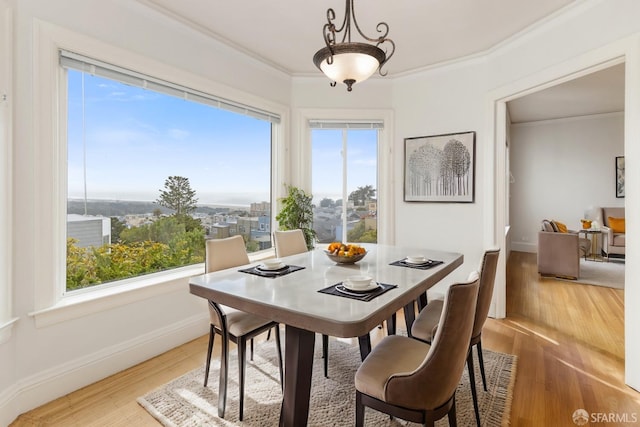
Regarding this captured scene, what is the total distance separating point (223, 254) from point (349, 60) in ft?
4.91

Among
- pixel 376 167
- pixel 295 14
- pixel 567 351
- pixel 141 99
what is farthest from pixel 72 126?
pixel 567 351

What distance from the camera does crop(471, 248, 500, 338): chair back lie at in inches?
72.4

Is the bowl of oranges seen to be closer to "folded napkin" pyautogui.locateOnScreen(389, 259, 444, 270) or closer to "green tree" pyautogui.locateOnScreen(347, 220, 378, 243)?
"folded napkin" pyautogui.locateOnScreen(389, 259, 444, 270)

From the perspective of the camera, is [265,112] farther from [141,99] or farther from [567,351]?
[567,351]

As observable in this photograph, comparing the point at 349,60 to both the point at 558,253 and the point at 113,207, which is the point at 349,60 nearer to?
the point at 113,207

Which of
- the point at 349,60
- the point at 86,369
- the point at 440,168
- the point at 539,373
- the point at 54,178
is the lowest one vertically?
the point at 539,373

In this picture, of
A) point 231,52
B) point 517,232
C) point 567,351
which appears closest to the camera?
point 567,351

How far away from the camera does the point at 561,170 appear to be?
7059 mm

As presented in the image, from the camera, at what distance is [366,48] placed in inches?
72.6

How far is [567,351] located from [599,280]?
9.74 ft

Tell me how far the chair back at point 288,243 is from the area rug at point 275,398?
0.87m

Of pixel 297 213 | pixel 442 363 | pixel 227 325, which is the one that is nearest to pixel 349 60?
pixel 442 363

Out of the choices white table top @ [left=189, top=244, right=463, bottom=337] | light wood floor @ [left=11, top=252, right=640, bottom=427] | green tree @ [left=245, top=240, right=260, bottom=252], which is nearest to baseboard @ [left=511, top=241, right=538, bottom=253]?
light wood floor @ [left=11, top=252, right=640, bottom=427]

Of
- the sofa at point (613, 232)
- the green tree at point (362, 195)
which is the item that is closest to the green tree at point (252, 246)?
the green tree at point (362, 195)
